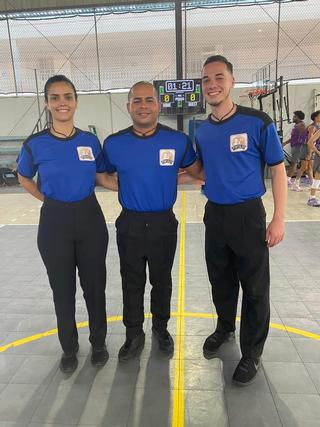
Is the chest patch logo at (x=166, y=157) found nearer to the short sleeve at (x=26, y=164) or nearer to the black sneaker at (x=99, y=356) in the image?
the short sleeve at (x=26, y=164)

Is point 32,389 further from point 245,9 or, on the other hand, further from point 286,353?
point 245,9

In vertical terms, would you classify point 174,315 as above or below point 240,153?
below

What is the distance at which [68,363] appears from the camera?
2369mm

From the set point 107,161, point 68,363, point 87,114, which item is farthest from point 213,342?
point 87,114

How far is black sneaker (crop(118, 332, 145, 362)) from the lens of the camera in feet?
8.00

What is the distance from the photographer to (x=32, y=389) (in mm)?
2193

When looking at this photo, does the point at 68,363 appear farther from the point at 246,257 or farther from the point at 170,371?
the point at 246,257

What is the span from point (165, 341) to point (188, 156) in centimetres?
129

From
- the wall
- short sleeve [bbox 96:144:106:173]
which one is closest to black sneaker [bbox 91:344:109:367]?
short sleeve [bbox 96:144:106:173]

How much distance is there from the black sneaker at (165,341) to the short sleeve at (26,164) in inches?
54.2

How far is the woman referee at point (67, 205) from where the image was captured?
2.12 metres

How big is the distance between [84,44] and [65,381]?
1155 cm

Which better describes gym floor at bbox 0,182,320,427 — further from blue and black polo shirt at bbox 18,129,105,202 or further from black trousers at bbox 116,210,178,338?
blue and black polo shirt at bbox 18,129,105,202

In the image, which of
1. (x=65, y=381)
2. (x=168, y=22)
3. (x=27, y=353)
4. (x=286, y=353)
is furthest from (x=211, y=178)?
(x=168, y=22)
